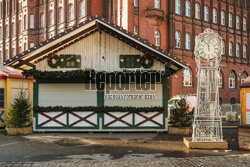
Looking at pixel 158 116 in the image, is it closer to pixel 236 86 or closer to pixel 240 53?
pixel 236 86

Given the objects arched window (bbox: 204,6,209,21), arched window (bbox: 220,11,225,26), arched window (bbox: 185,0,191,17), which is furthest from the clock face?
arched window (bbox: 220,11,225,26)

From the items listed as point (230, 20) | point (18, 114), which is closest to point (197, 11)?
point (230, 20)

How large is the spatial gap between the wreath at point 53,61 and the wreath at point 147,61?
4.34 meters

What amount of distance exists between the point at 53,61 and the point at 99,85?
2628 millimetres

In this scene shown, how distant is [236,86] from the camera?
38594mm

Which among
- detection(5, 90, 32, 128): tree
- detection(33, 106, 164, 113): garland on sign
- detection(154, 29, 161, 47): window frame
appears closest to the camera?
detection(5, 90, 32, 128): tree

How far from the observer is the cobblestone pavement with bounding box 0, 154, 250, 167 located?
7.57 meters

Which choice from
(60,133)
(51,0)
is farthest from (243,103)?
(51,0)

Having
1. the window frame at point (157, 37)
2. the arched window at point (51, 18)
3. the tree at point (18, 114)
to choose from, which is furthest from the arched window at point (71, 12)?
the tree at point (18, 114)

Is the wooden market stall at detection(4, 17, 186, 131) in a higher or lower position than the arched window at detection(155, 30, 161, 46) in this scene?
lower

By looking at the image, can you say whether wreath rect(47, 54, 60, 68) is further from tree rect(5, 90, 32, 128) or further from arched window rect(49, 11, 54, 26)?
arched window rect(49, 11, 54, 26)

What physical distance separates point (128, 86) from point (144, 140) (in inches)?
138

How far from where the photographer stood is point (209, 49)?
980 cm

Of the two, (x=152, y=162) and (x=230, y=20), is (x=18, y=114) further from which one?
(x=230, y=20)
